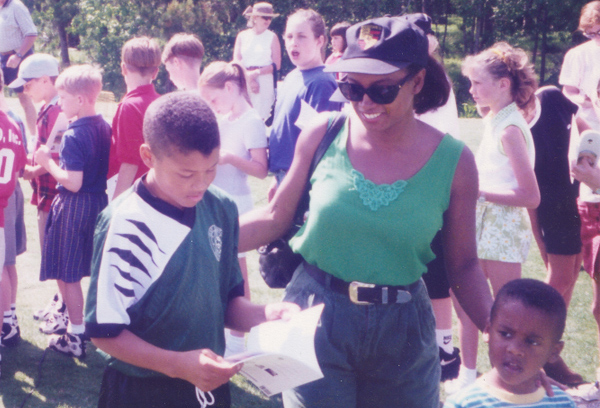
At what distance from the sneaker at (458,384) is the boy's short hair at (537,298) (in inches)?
75.7

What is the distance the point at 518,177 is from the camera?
352 centimetres

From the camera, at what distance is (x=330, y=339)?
84.0 inches

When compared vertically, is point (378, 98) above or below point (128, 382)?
above

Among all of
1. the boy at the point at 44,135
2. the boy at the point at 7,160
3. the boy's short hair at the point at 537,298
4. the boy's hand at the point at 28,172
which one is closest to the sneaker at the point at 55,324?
the boy at the point at 44,135

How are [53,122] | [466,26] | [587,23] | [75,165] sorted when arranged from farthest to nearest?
[466,26] < [587,23] < [53,122] < [75,165]

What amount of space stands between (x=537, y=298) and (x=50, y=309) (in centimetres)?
386

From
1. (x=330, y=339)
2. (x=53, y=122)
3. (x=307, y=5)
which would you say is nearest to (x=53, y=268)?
(x=53, y=122)

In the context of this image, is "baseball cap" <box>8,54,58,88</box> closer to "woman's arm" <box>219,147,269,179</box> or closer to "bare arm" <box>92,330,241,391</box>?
"woman's arm" <box>219,147,269,179</box>

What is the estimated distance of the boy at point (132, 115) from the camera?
4047 millimetres

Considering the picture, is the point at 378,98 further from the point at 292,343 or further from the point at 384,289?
the point at 292,343

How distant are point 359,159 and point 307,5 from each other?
28162 millimetres

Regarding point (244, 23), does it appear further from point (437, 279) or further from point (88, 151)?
point (437, 279)

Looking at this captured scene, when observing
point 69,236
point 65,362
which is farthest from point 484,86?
point 65,362

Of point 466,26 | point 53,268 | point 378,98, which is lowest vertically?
point 466,26
